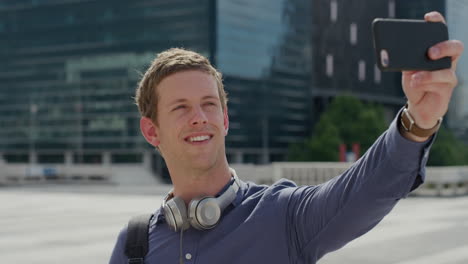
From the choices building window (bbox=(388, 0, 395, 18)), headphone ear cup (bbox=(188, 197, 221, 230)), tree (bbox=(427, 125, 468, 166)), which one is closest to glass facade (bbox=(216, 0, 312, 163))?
tree (bbox=(427, 125, 468, 166))

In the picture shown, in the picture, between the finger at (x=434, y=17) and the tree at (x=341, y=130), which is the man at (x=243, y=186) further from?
the tree at (x=341, y=130)

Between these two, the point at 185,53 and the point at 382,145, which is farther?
the point at 185,53

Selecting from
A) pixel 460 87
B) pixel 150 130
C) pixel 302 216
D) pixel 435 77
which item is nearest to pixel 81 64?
pixel 460 87

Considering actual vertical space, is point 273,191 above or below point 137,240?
above

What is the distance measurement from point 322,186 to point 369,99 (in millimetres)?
78313

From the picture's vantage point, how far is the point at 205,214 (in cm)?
240

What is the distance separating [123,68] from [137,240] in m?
63.8

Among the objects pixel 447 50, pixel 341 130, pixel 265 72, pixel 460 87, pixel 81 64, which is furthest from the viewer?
pixel 460 87

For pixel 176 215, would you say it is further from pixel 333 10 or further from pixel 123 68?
pixel 333 10

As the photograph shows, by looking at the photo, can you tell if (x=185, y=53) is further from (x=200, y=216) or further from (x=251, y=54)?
(x=251, y=54)

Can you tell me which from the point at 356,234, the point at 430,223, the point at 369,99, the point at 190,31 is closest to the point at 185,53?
the point at 356,234

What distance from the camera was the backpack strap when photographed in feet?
8.42

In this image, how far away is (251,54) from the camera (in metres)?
65.1

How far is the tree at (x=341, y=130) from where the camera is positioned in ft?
194
